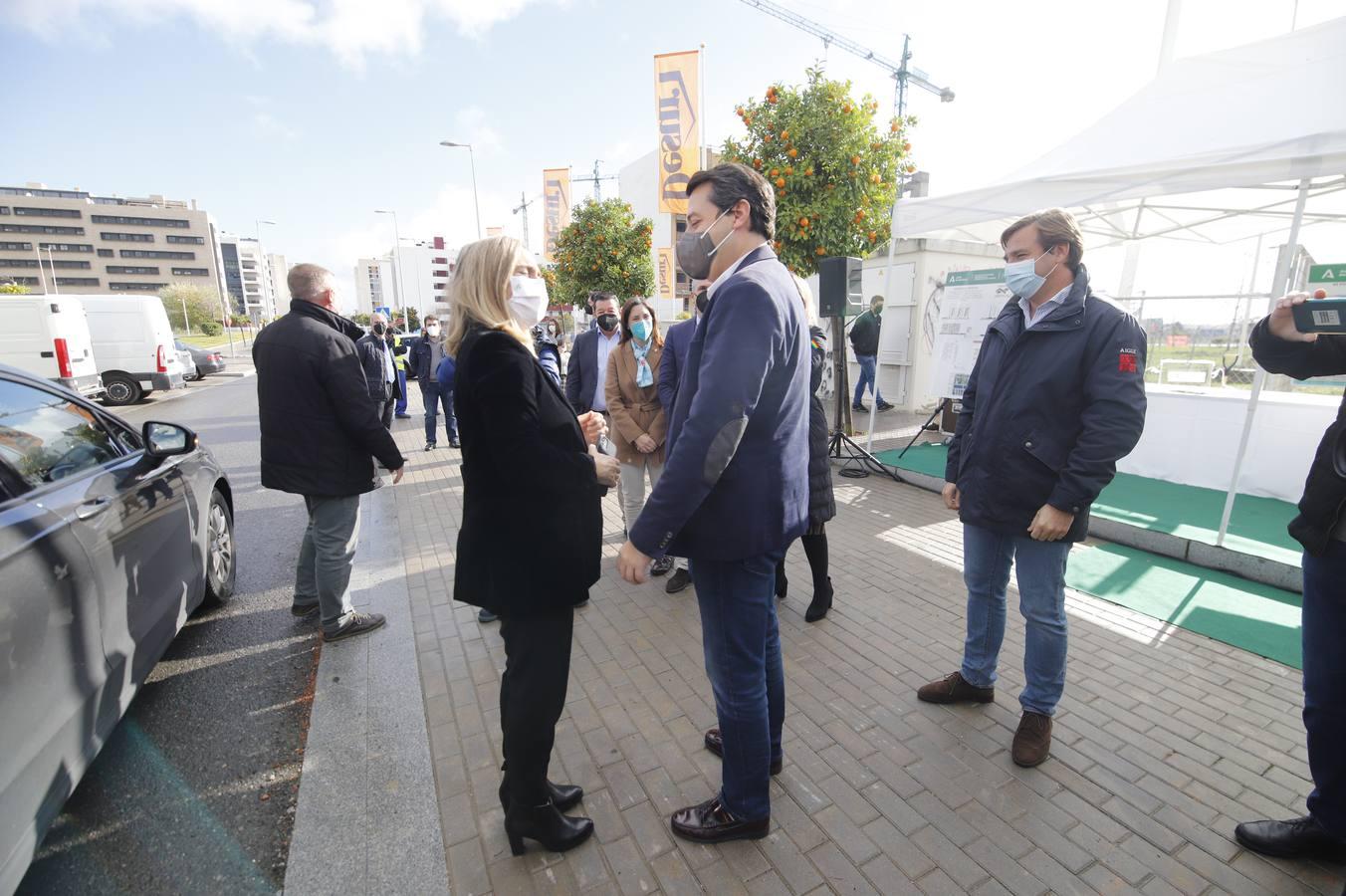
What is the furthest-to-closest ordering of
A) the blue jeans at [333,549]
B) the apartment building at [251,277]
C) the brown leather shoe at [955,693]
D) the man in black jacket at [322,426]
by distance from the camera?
the apartment building at [251,277]
the blue jeans at [333,549]
the man in black jacket at [322,426]
the brown leather shoe at [955,693]

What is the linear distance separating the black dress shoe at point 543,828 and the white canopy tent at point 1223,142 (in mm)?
4883

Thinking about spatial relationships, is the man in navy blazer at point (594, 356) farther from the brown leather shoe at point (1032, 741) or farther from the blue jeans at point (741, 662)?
the brown leather shoe at point (1032, 741)

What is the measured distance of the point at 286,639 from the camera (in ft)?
12.1

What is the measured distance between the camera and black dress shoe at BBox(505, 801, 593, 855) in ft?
6.79

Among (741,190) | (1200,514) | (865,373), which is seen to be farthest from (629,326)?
(865,373)

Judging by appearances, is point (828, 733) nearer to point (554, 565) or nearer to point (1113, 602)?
point (554, 565)

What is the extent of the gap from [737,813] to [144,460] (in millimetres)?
3276

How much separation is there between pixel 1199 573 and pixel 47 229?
133 m

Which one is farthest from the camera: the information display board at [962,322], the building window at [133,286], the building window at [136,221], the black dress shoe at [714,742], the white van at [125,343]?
the building window at [133,286]

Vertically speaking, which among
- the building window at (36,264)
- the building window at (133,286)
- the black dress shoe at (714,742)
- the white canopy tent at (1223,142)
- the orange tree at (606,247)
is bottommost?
Result: the black dress shoe at (714,742)

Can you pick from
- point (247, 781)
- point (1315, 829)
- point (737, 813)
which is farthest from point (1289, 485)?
point (247, 781)

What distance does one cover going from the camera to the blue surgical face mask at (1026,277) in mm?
2506

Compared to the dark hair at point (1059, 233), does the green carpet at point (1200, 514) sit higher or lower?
lower

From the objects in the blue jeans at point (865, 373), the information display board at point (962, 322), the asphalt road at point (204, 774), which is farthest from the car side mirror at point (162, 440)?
the blue jeans at point (865, 373)
